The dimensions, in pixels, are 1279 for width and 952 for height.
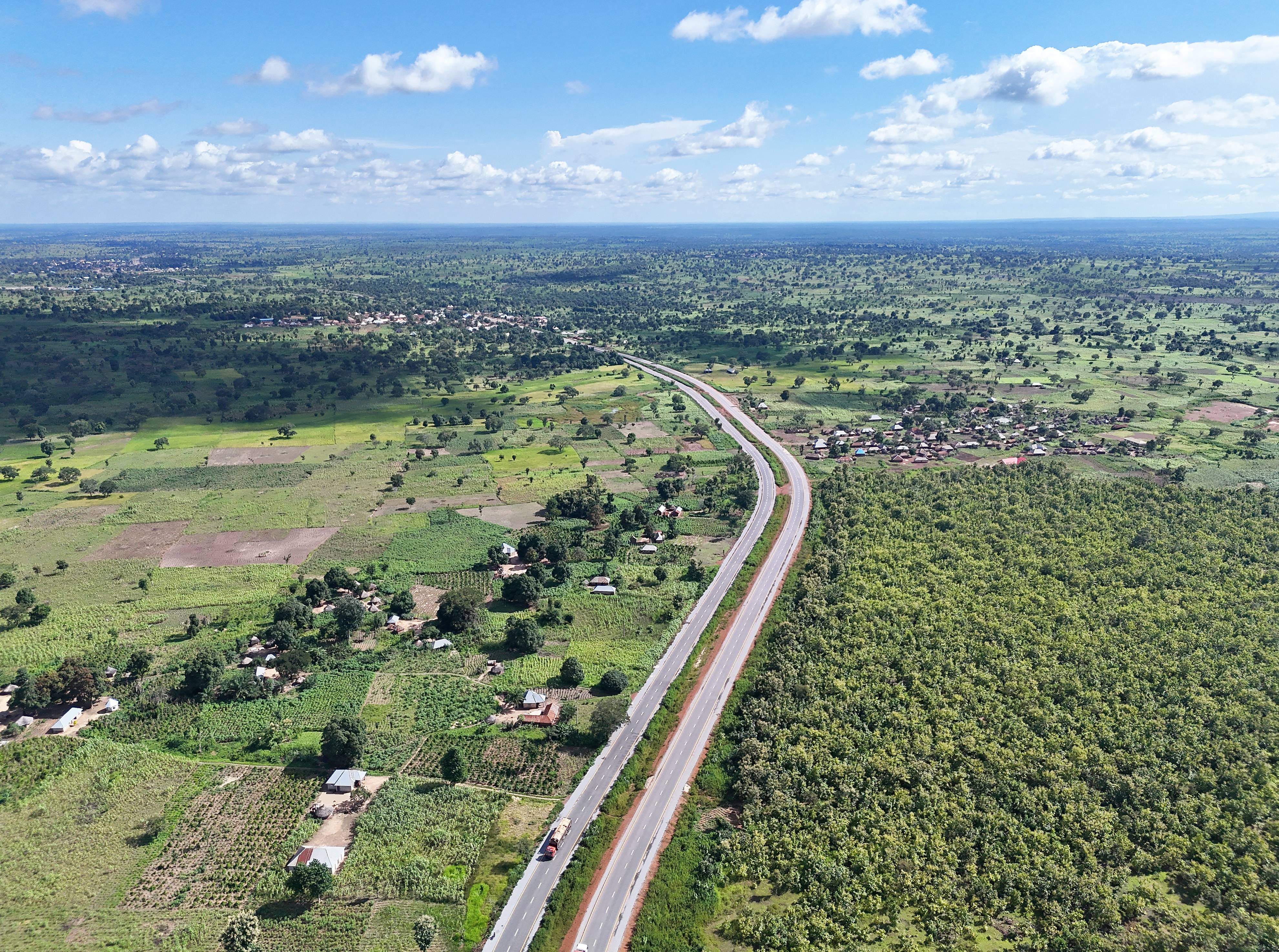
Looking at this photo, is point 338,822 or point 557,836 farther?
point 338,822

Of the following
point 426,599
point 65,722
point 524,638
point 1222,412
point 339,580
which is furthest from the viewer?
point 1222,412

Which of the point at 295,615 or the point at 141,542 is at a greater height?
the point at 141,542

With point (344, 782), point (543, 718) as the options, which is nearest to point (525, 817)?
point (543, 718)

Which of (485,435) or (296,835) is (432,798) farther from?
(485,435)

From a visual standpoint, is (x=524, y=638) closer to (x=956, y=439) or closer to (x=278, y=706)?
(x=278, y=706)

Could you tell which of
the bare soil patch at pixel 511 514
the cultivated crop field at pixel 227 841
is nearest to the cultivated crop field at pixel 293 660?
the cultivated crop field at pixel 227 841

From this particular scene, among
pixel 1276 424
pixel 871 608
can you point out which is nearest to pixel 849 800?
pixel 871 608
